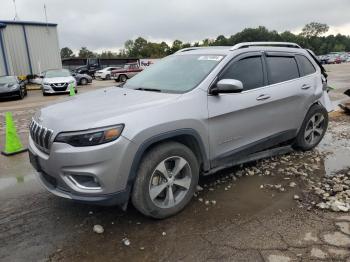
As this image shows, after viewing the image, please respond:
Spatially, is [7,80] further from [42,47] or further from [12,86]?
[42,47]

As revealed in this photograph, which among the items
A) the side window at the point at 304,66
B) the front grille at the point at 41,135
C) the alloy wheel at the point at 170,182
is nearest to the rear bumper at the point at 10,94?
the front grille at the point at 41,135

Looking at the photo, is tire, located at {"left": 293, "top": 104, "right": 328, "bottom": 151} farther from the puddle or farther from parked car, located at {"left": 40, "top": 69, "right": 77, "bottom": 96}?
parked car, located at {"left": 40, "top": 69, "right": 77, "bottom": 96}

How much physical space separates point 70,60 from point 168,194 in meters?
45.8

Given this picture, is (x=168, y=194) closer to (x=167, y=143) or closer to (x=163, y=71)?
(x=167, y=143)

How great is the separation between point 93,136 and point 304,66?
3.86m

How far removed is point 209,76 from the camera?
13.4ft

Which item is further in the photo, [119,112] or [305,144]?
[305,144]

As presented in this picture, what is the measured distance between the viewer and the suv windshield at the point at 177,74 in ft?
13.6

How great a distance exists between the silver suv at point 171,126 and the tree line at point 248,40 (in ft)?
217

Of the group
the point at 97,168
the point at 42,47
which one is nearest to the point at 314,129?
the point at 97,168

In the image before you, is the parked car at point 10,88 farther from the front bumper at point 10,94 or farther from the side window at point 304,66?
the side window at point 304,66

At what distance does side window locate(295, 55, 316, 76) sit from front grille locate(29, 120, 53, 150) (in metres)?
3.91

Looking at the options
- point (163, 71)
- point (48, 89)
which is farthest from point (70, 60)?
point (163, 71)

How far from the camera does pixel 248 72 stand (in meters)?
4.60
